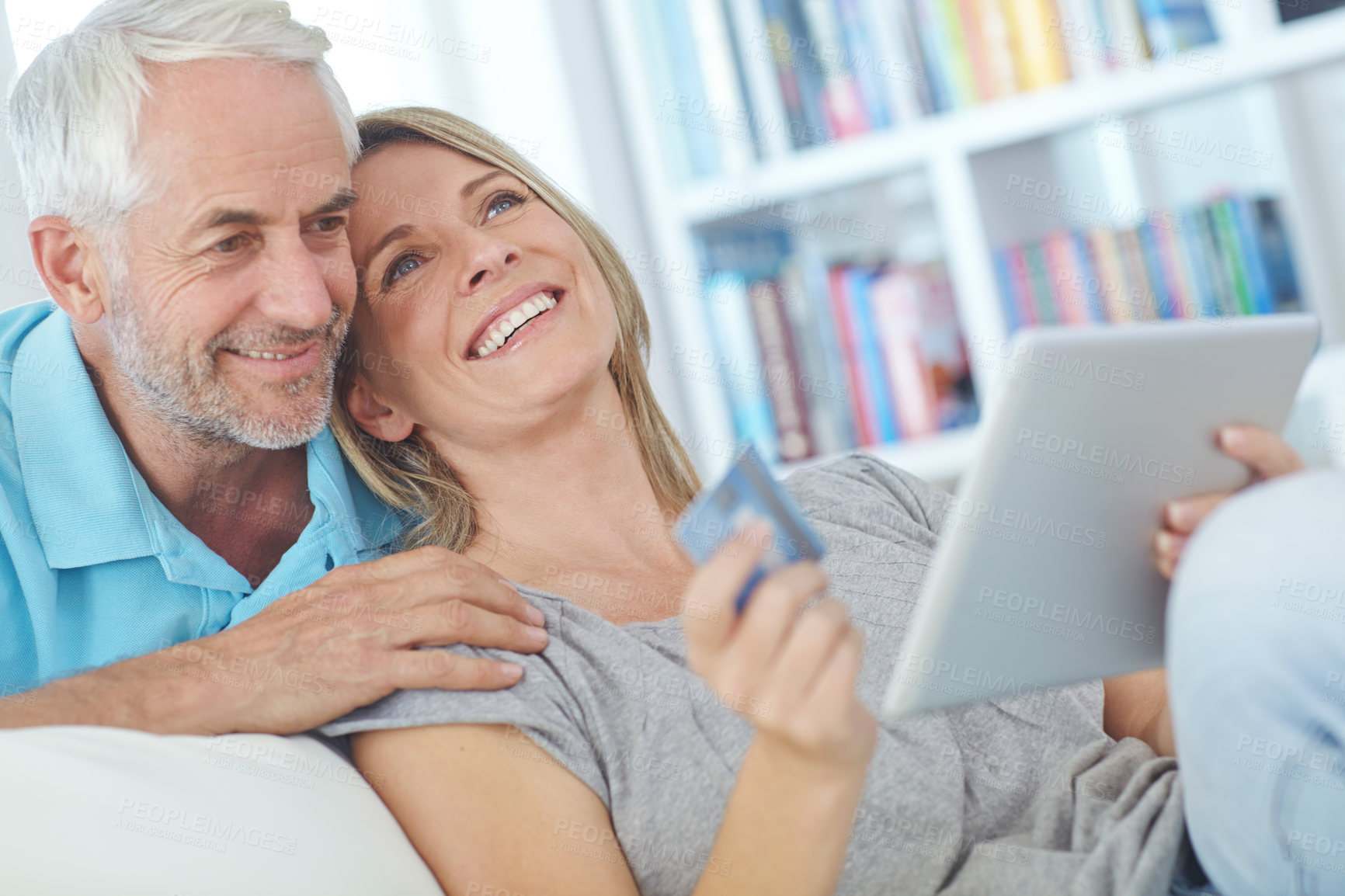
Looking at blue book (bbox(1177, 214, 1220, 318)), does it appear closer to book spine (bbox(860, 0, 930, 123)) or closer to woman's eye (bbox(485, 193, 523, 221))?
book spine (bbox(860, 0, 930, 123))

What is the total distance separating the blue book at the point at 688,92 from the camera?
92.3 inches

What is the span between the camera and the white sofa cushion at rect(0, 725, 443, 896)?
0.76 meters

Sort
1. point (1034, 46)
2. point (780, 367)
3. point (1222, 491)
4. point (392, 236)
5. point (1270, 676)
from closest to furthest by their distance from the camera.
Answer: point (1270, 676) < point (1222, 491) < point (392, 236) < point (1034, 46) < point (780, 367)

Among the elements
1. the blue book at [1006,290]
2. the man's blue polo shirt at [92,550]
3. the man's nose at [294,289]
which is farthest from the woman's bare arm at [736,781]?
the blue book at [1006,290]

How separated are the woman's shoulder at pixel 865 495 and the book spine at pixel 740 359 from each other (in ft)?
2.90

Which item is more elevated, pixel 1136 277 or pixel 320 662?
pixel 320 662

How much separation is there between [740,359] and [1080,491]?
1595 millimetres

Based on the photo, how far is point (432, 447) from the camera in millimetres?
1387

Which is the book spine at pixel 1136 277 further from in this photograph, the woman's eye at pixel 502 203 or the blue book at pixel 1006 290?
the woman's eye at pixel 502 203

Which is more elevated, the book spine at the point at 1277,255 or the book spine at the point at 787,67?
the book spine at the point at 787,67

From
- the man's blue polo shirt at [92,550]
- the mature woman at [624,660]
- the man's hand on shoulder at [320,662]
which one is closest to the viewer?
the mature woman at [624,660]

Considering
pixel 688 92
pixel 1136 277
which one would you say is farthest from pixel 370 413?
pixel 1136 277

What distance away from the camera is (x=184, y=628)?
48.9 inches

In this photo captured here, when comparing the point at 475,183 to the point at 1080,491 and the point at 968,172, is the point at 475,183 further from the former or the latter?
the point at 968,172
